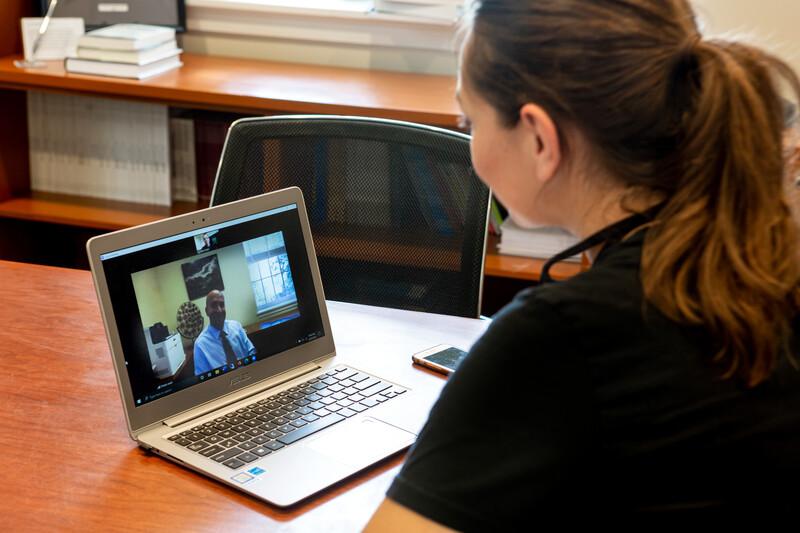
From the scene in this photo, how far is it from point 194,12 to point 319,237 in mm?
1433


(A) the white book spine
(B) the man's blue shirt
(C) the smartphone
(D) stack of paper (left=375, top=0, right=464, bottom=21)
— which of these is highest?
(D) stack of paper (left=375, top=0, right=464, bottom=21)

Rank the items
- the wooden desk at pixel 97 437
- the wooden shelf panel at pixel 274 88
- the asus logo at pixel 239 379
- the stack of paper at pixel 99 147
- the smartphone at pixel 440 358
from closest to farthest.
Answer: the wooden desk at pixel 97 437 < the asus logo at pixel 239 379 < the smartphone at pixel 440 358 < the wooden shelf panel at pixel 274 88 < the stack of paper at pixel 99 147

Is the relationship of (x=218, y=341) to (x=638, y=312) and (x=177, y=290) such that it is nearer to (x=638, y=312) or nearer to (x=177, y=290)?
(x=177, y=290)

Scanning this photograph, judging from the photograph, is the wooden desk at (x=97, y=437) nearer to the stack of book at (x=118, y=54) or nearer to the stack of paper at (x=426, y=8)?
the stack of book at (x=118, y=54)

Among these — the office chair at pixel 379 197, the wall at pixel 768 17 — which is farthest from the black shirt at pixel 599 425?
the wall at pixel 768 17

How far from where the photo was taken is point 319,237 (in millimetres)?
1757

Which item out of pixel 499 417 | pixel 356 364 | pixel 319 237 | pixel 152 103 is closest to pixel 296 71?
pixel 152 103

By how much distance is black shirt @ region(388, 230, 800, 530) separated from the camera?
2.54 ft

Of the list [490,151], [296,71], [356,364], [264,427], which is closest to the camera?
[490,151]

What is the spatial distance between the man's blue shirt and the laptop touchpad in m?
0.17

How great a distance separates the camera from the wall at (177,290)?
1148 millimetres

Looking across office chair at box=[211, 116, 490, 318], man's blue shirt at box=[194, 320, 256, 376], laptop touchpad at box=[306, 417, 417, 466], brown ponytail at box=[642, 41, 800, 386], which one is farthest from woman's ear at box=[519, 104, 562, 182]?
office chair at box=[211, 116, 490, 318]

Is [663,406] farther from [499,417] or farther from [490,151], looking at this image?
[490,151]

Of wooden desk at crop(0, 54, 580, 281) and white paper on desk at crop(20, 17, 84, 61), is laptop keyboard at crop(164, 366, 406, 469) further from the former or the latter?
white paper on desk at crop(20, 17, 84, 61)
